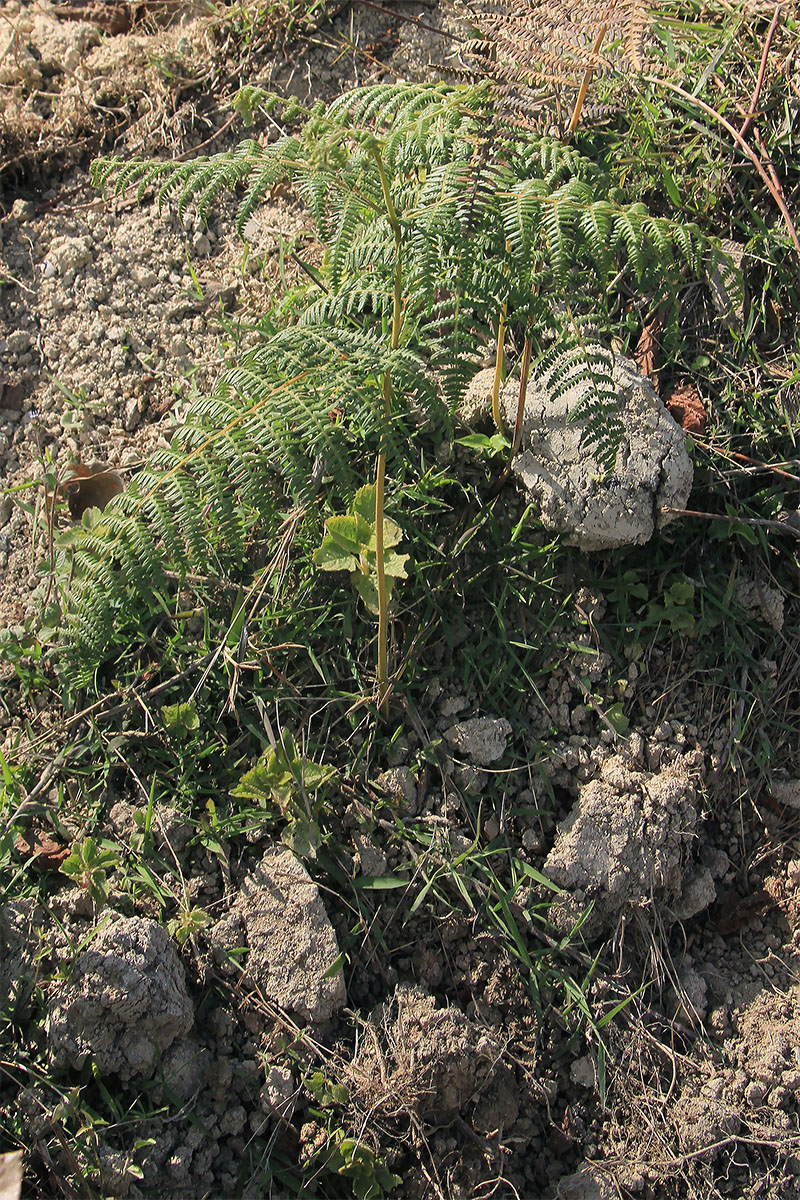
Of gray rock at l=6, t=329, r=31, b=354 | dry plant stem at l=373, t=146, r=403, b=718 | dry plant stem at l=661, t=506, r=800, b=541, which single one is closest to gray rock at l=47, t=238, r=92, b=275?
gray rock at l=6, t=329, r=31, b=354

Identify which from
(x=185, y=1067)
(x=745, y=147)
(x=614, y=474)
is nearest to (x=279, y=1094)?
(x=185, y=1067)

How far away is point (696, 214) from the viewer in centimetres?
288

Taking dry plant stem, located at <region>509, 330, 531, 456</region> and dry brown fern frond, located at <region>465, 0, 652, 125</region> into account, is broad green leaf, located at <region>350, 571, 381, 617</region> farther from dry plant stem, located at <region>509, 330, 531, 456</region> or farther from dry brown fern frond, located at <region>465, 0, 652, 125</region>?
dry brown fern frond, located at <region>465, 0, 652, 125</region>

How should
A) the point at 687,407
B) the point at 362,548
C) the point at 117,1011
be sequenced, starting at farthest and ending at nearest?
1. the point at 687,407
2. the point at 362,548
3. the point at 117,1011

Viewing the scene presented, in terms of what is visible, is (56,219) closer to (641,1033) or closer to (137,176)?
(137,176)

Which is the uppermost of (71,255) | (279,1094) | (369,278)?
(369,278)

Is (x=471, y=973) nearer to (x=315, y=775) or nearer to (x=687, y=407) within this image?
(x=315, y=775)

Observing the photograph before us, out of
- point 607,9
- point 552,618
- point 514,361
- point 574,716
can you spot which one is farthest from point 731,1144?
point 607,9

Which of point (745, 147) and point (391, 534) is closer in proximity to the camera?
point (391, 534)

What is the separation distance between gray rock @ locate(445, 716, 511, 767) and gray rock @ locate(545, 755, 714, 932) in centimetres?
25

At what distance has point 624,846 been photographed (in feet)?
7.75

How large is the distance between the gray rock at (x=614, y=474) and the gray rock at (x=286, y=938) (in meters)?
1.18

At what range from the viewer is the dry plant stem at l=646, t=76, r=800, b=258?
8.76 feet

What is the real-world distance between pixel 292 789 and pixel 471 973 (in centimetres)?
64
